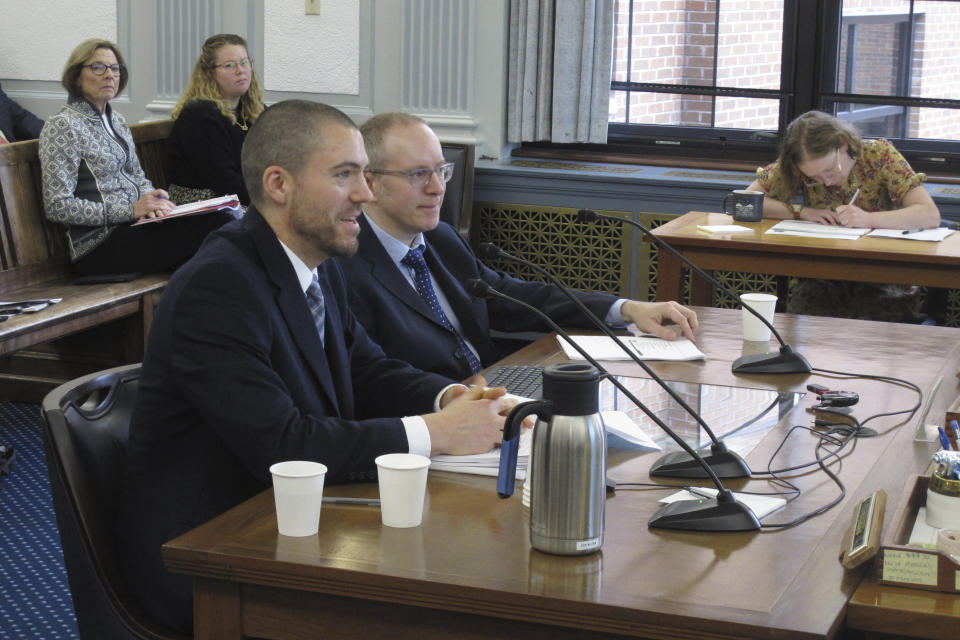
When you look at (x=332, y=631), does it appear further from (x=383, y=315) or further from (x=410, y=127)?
(x=410, y=127)

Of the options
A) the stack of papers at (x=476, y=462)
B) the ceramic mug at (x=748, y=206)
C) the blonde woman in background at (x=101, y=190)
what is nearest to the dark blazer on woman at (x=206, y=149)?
the blonde woman in background at (x=101, y=190)

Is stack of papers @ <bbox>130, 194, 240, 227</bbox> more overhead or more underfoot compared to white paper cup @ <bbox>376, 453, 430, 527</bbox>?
more overhead

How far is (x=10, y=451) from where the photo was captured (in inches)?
161

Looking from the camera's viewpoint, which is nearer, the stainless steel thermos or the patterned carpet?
the stainless steel thermos

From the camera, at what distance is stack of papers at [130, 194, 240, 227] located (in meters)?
4.59

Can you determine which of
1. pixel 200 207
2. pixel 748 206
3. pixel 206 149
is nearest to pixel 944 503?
pixel 748 206

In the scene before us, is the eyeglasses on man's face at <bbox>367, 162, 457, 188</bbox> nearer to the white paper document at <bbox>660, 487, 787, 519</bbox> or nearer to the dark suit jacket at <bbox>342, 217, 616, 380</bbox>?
the dark suit jacket at <bbox>342, 217, 616, 380</bbox>

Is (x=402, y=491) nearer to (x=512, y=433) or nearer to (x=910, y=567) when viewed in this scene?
(x=512, y=433)

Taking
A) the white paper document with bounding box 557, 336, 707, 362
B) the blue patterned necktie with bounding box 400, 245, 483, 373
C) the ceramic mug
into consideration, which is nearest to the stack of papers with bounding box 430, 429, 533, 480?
the white paper document with bounding box 557, 336, 707, 362

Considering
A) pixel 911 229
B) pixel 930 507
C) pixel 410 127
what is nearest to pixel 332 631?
pixel 930 507

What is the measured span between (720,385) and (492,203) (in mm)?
3249

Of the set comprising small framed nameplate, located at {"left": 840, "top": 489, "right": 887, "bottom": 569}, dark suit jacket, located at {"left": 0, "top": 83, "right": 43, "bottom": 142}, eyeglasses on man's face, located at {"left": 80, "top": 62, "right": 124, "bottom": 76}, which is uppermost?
eyeglasses on man's face, located at {"left": 80, "top": 62, "right": 124, "bottom": 76}

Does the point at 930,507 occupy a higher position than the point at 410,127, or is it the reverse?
the point at 410,127

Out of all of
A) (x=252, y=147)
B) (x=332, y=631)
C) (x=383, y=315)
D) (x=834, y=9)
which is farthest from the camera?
(x=834, y=9)
